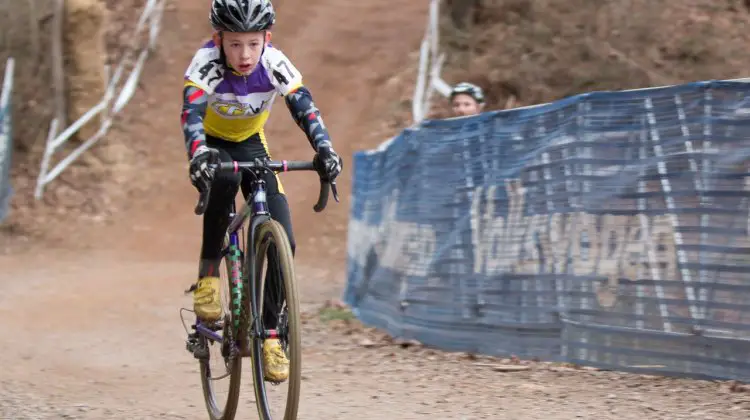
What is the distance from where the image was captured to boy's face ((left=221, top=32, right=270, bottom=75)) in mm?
5406

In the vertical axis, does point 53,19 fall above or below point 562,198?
above

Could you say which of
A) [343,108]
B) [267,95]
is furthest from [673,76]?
[267,95]

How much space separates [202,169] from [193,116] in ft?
1.36

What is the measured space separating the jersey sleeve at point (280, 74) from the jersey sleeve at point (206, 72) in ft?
0.81

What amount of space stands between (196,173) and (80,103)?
581 inches

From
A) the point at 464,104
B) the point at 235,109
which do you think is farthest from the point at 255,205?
the point at 464,104

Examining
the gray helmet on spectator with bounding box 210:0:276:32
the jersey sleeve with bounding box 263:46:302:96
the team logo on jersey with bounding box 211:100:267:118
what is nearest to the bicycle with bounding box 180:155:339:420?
the team logo on jersey with bounding box 211:100:267:118

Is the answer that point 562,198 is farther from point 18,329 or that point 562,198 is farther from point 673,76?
point 673,76

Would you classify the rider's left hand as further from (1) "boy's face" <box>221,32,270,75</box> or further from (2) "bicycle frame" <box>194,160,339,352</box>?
(1) "boy's face" <box>221,32,270,75</box>

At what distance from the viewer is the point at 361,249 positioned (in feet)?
34.4

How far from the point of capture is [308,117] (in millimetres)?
5488

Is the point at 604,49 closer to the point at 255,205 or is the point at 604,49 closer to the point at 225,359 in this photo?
the point at 225,359

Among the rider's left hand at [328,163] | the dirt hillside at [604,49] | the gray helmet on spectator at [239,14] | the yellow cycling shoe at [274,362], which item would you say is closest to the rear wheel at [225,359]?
the yellow cycling shoe at [274,362]

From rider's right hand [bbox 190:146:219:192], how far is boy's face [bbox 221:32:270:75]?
0.55 meters
